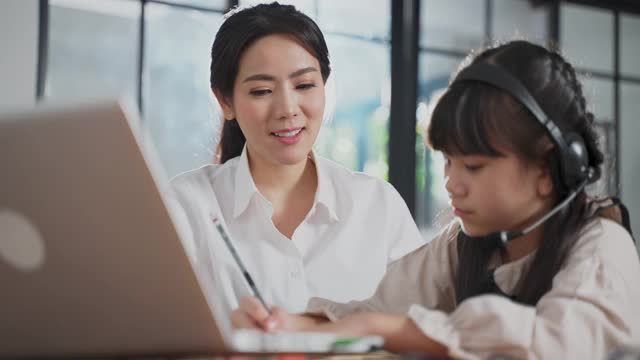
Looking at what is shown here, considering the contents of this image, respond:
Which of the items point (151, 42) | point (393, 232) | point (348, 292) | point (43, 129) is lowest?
point (348, 292)

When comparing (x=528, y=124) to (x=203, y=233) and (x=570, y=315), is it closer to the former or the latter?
(x=570, y=315)

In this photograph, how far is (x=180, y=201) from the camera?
1.76 meters

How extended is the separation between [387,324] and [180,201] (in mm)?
915

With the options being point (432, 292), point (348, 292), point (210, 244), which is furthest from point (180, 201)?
point (432, 292)

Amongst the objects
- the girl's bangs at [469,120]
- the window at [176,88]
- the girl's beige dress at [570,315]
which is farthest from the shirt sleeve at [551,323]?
the window at [176,88]

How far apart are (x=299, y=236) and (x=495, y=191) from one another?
0.74m

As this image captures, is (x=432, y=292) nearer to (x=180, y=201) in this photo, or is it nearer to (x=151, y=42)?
(x=180, y=201)

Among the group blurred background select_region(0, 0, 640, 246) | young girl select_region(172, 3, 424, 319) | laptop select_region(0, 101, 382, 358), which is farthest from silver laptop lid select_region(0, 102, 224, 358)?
blurred background select_region(0, 0, 640, 246)

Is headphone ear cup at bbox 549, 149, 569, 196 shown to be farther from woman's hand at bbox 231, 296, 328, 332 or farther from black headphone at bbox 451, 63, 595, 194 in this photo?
woman's hand at bbox 231, 296, 328, 332

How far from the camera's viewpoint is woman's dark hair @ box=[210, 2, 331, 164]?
1732 millimetres

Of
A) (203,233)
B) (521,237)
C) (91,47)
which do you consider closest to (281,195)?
(203,233)

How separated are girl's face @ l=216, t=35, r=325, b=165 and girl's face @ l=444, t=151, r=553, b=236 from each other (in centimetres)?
62

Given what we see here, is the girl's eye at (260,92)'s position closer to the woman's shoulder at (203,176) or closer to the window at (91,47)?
the woman's shoulder at (203,176)

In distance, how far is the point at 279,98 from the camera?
1695 mm
